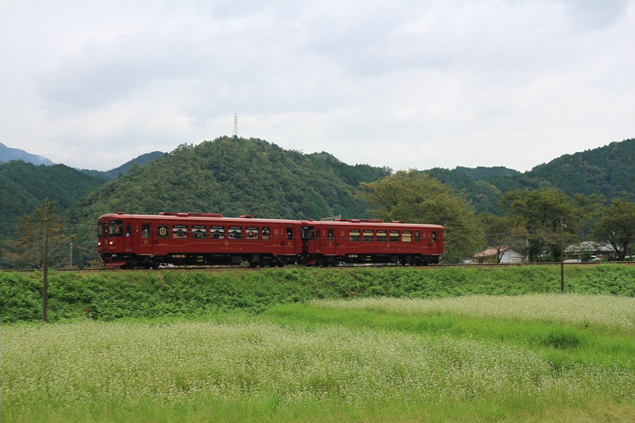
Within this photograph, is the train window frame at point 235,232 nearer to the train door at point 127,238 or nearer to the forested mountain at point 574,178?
the train door at point 127,238

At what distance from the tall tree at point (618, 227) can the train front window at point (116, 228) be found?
172 feet

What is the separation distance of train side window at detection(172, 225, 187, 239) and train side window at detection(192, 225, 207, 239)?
47 cm

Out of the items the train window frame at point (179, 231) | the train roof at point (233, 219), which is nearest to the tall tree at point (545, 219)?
the train roof at point (233, 219)

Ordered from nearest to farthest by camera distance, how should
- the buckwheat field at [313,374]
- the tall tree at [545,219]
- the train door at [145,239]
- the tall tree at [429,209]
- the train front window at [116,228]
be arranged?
the buckwheat field at [313,374] < the train front window at [116,228] < the train door at [145,239] < the tall tree at [429,209] < the tall tree at [545,219]

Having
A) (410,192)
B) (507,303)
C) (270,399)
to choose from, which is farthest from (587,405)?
(410,192)

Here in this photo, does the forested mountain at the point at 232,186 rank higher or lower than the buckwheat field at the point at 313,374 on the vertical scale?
higher

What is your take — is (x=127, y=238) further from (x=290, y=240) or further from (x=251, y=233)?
(x=290, y=240)

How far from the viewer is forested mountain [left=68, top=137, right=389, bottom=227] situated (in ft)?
259

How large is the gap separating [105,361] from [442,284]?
76.3 feet

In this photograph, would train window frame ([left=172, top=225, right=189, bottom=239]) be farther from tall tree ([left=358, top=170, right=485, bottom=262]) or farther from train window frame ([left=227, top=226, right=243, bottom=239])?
tall tree ([left=358, top=170, right=485, bottom=262])

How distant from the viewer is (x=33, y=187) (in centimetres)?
10219

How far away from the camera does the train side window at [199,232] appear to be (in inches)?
1148

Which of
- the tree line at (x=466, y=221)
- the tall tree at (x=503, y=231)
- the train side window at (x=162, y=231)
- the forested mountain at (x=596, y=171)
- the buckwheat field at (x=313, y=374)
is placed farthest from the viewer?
the forested mountain at (x=596, y=171)

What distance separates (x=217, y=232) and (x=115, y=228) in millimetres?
5169
